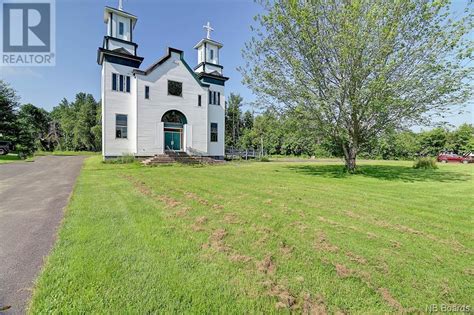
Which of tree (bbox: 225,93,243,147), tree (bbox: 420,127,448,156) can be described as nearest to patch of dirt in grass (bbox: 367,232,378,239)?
tree (bbox: 420,127,448,156)

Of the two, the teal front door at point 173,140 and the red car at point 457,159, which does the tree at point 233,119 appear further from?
the red car at point 457,159

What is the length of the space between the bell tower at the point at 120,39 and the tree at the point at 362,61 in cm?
1279

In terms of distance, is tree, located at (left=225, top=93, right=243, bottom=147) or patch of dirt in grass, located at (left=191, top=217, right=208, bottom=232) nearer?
patch of dirt in grass, located at (left=191, top=217, right=208, bottom=232)

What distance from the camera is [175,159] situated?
20.1m

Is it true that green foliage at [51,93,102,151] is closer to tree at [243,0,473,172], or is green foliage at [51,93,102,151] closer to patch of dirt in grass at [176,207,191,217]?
tree at [243,0,473,172]

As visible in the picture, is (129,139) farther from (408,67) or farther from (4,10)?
(408,67)

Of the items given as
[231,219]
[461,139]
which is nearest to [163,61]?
[231,219]

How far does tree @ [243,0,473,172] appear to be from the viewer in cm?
1109

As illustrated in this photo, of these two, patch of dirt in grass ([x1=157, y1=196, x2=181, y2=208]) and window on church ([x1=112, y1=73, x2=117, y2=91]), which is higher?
window on church ([x1=112, y1=73, x2=117, y2=91])

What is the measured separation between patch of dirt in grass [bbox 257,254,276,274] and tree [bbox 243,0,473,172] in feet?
34.2

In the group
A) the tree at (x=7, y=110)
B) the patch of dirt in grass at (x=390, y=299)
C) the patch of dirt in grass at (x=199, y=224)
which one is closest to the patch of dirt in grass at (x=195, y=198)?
the patch of dirt in grass at (x=199, y=224)

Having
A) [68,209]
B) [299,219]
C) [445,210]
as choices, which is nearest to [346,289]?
[299,219]

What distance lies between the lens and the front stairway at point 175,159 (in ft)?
61.3

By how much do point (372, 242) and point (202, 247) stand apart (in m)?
2.78
